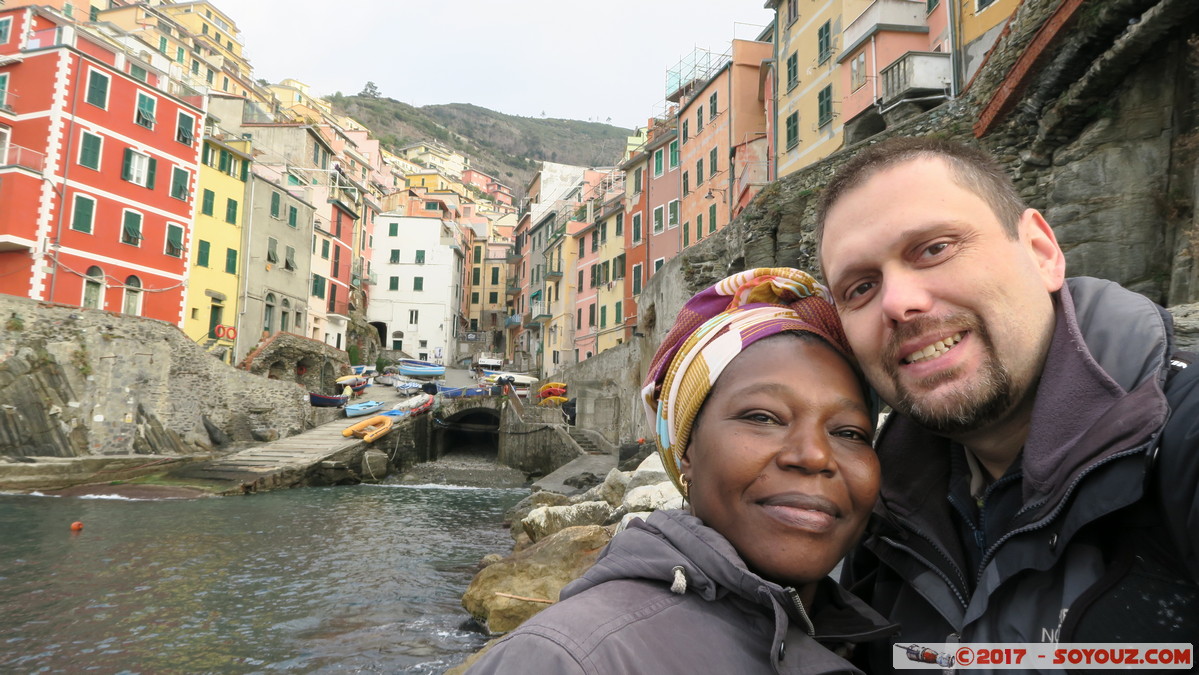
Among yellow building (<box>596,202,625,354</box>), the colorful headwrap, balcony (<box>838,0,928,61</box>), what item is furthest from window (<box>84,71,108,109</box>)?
the colorful headwrap

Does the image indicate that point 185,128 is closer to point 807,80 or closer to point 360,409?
point 360,409

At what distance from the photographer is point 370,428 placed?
29.8m

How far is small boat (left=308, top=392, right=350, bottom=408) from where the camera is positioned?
3354 centimetres

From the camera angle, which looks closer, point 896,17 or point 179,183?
point 896,17

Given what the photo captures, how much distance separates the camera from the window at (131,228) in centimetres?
2750

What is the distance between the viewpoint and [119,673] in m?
7.68

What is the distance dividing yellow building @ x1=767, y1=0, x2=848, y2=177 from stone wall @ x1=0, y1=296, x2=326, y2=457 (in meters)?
22.7

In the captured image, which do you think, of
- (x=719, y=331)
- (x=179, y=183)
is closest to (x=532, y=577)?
(x=719, y=331)

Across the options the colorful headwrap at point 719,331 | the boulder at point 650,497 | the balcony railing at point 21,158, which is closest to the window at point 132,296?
the balcony railing at point 21,158

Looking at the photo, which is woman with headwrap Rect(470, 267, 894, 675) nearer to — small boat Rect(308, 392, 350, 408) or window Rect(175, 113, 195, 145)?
window Rect(175, 113, 195, 145)

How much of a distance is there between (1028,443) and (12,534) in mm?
18234

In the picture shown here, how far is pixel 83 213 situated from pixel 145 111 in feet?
Answer: 16.9

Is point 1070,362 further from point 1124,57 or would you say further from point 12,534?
point 12,534

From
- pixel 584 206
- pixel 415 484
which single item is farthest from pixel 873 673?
pixel 584 206
